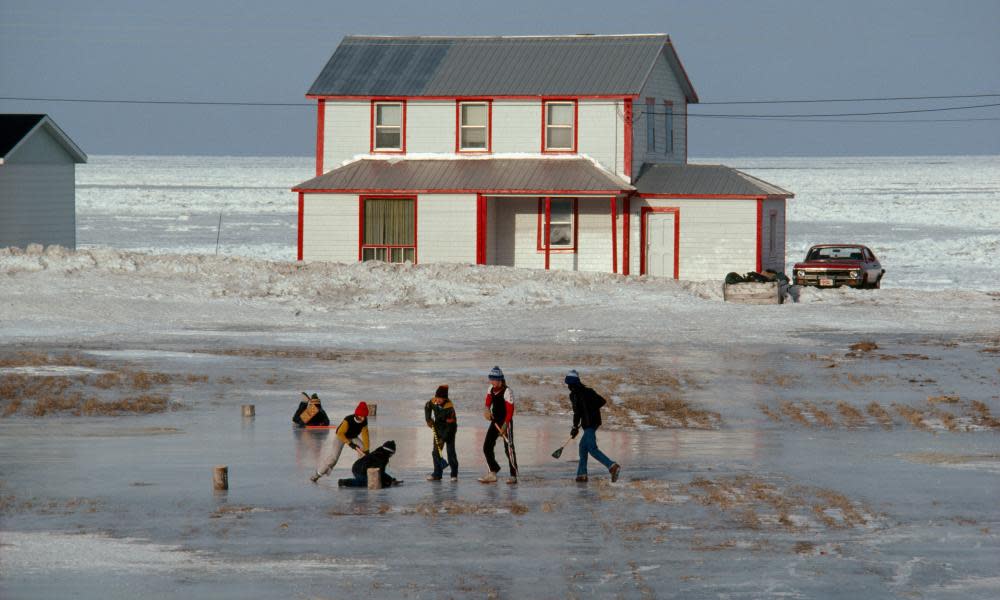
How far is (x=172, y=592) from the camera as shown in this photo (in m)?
11.8

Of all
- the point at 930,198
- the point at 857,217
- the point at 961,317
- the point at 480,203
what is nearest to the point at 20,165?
the point at 480,203

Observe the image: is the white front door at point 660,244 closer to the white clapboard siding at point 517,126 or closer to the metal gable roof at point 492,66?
the metal gable roof at point 492,66

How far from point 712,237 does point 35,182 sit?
20349 mm

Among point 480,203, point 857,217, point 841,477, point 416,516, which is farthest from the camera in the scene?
point 857,217

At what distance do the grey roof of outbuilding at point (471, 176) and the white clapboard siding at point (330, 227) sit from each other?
559 mm

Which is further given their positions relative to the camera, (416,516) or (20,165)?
(20,165)

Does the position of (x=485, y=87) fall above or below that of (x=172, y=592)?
above

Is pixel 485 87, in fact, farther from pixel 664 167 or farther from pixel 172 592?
pixel 172 592

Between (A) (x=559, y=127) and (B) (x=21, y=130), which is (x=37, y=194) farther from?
(A) (x=559, y=127)

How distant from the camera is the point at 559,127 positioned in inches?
1816

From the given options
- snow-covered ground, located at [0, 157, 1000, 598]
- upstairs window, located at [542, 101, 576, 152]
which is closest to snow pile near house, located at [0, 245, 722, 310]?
snow-covered ground, located at [0, 157, 1000, 598]

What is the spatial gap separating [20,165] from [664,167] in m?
19.2

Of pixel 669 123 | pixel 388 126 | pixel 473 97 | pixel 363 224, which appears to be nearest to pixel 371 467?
pixel 363 224

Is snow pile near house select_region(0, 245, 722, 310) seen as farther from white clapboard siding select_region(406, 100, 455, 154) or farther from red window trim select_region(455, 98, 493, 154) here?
white clapboard siding select_region(406, 100, 455, 154)
